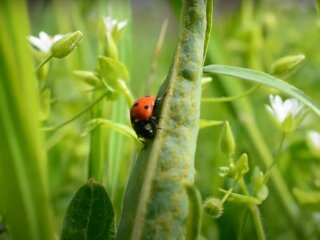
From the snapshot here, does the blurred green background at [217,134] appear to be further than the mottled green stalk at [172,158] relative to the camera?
Yes

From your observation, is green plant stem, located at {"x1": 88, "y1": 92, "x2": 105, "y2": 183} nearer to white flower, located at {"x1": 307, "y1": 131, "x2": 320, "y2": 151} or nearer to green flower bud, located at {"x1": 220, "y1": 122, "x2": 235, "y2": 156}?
green flower bud, located at {"x1": 220, "y1": 122, "x2": 235, "y2": 156}

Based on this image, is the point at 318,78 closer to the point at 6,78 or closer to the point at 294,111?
the point at 294,111

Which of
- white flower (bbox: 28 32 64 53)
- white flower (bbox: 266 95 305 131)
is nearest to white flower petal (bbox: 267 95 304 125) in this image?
white flower (bbox: 266 95 305 131)

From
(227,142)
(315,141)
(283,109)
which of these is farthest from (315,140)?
(227,142)

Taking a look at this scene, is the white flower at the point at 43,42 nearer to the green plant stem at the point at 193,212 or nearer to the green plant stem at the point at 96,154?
the green plant stem at the point at 96,154

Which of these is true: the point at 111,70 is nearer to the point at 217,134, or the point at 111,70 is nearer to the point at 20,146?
the point at 20,146

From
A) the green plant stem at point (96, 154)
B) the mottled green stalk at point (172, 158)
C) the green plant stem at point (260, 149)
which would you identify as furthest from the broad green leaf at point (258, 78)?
the green plant stem at point (260, 149)
